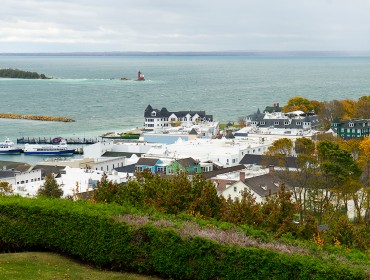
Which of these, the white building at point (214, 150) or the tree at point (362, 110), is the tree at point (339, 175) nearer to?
Result: the white building at point (214, 150)

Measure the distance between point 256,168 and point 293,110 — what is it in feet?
141

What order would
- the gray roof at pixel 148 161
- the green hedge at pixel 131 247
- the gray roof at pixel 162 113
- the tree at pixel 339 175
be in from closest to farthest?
the green hedge at pixel 131 247
the tree at pixel 339 175
the gray roof at pixel 148 161
the gray roof at pixel 162 113

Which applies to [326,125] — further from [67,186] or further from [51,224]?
[51,224]

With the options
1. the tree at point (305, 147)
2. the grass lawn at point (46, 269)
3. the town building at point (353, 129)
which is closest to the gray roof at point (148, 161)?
the tree at point (305, 147)

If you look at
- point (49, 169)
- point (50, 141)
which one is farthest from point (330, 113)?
point (49, 169)

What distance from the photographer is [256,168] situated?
44.8 m

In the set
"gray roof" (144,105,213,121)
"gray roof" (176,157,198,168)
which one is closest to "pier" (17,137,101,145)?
"gray roof" (144,105,213,121)

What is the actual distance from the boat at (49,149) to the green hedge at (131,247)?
49.2 m

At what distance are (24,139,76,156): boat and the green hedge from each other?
161 feet

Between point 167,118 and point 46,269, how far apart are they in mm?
69119

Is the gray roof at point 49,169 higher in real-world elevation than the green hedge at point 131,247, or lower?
lower

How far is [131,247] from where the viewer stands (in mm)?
14969

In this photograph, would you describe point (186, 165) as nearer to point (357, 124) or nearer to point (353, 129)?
point (353, 129)

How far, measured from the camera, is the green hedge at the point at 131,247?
13.1 m
